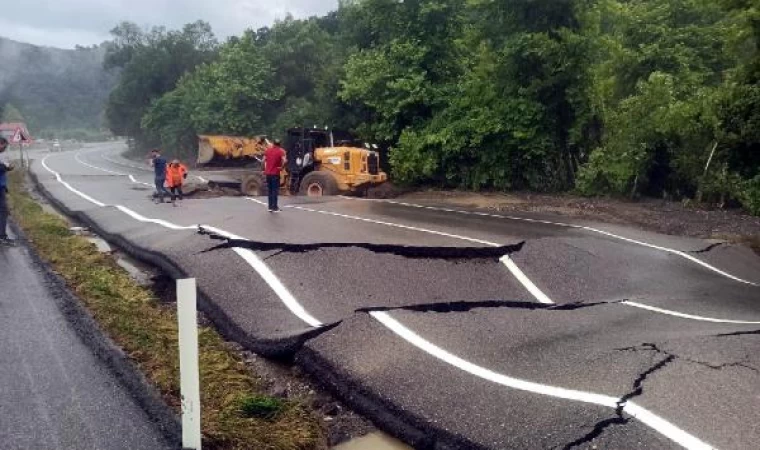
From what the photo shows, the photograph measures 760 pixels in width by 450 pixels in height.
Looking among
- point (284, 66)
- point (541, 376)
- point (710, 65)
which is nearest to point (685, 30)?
point (710, 65)

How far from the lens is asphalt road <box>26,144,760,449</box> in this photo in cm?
477

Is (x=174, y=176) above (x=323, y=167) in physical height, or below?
below

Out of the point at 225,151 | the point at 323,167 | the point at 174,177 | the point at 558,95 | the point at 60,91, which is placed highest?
the point at 60,91

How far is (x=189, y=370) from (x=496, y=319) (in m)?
3.82

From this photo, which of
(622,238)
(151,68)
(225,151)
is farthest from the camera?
(151,68)

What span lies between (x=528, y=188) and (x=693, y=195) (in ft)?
15.4

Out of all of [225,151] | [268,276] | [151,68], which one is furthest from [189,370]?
[151,68]

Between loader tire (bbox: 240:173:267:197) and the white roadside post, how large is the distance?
17704 mm

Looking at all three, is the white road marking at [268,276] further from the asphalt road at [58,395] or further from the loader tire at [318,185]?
the loader tire at [318,185]

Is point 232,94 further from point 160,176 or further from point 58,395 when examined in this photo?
point 58,395

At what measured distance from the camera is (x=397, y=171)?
22344 mm

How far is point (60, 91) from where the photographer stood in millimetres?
83000

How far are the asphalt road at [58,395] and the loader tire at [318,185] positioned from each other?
13003 millimetres

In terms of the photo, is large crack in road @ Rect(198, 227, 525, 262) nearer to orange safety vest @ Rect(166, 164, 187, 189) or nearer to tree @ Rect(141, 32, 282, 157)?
orange safety vest @ Rect(166, 164, 187, 189)
